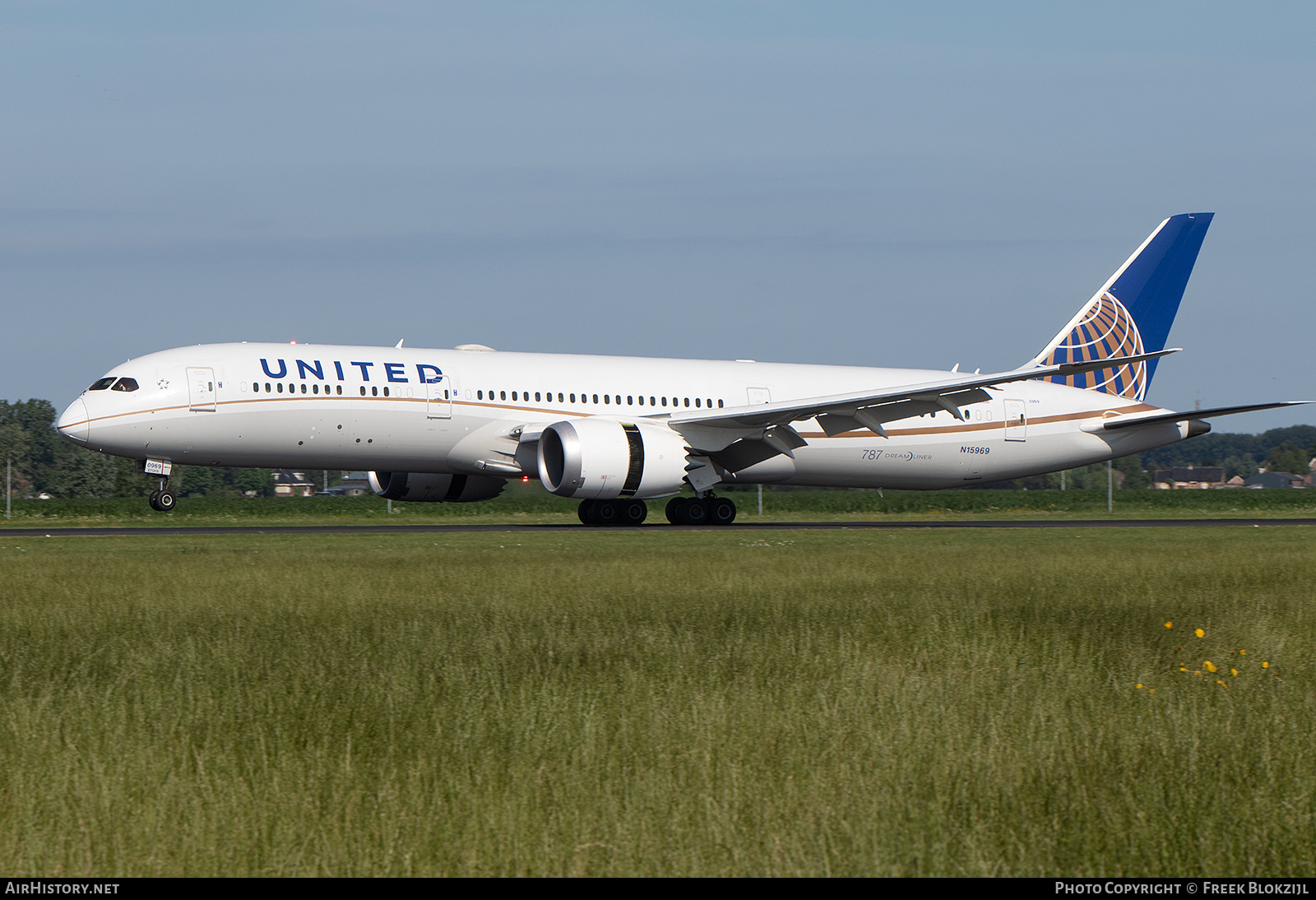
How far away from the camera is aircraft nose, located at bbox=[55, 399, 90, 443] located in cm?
2544

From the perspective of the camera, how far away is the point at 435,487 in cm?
3053

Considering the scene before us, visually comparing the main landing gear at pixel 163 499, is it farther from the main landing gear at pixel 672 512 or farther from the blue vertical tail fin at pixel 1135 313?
the blue vertical tail fin at pixel 1135 313

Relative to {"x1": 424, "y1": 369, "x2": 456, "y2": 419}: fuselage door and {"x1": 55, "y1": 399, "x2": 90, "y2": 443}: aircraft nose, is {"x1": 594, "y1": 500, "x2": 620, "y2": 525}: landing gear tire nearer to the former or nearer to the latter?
{"x1": 424, "y1": 369, "x2": 456, "y2": 419}: fuselage door

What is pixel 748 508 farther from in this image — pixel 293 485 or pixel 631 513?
pixel 293 485

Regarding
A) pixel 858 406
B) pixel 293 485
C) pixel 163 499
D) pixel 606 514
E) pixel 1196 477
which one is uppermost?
pixel 858 406

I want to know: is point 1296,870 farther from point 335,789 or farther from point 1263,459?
point 1263,459

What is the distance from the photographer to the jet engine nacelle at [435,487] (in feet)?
99.6

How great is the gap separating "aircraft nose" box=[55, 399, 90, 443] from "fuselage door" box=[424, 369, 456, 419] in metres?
6.67

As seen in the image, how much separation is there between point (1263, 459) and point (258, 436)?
187457 mm

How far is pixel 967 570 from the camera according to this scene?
1494 centimetres

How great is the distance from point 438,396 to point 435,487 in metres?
4.26

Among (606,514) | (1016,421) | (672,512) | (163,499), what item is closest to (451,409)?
(606,514)
